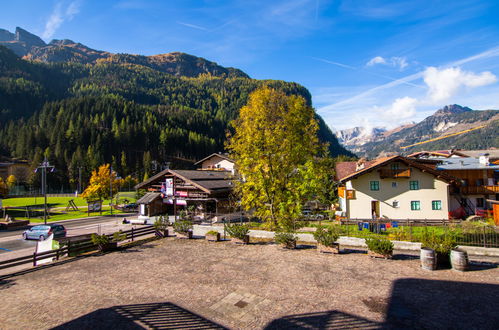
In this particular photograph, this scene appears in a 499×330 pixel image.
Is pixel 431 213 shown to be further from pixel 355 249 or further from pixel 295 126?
pixel 295 126

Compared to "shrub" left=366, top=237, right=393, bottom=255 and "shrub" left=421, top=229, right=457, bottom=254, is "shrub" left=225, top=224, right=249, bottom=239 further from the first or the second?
"shrub" left=421, top=229, right=457, bottom=254

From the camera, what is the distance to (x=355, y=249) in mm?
17062

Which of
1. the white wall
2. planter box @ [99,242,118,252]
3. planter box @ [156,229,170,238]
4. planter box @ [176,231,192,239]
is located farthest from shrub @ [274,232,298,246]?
the white wall

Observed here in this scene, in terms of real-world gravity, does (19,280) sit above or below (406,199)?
below

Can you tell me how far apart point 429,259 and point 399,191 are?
19.8 metres

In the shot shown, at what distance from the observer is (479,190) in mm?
32844

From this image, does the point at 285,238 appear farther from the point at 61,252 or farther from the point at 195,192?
the point at 195,192

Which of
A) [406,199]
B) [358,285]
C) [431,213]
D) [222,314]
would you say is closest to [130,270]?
[222,314]

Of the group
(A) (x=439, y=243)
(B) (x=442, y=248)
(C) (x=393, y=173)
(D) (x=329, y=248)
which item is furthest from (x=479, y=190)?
(D) (x=329, y=248)

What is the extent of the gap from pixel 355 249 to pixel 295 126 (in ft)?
31.5

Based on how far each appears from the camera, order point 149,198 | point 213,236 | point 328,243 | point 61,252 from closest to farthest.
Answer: point 328,243 < point 61,252 < point 213,236 < point 149,198

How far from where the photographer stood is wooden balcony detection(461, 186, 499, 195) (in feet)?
106

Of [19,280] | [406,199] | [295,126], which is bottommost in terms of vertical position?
[19,280]

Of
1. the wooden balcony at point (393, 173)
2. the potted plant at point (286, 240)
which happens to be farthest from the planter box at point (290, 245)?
the wooden balcony at point (393, 173)
